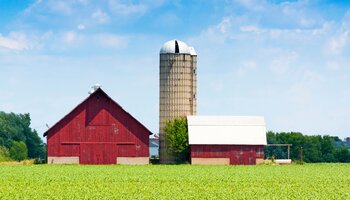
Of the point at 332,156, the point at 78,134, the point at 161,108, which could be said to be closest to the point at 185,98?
the point at 161,108

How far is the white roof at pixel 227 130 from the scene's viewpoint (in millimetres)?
64438

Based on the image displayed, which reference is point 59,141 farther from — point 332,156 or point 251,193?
point 332,156

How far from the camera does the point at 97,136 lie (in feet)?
208

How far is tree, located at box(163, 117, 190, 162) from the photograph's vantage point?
64769mm

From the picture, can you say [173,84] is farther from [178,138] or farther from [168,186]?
[168,186]

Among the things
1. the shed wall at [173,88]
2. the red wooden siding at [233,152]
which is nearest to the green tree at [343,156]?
the red wooden siding at [233,152]

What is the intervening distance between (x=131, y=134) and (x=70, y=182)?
25.8 metres

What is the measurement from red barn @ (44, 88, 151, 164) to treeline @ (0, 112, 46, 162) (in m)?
49.9

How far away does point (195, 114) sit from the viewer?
68312mm

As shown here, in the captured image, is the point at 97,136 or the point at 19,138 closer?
the point at 97,136

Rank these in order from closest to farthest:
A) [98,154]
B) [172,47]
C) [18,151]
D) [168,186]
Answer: [168,186], [98,154], [172,47], [18,151]

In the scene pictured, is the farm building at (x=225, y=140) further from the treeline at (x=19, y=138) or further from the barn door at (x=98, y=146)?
the treeline at (x=19, y=138)

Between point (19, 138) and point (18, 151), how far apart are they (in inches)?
434

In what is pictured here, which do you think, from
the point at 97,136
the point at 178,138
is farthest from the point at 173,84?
the point at 97,136
